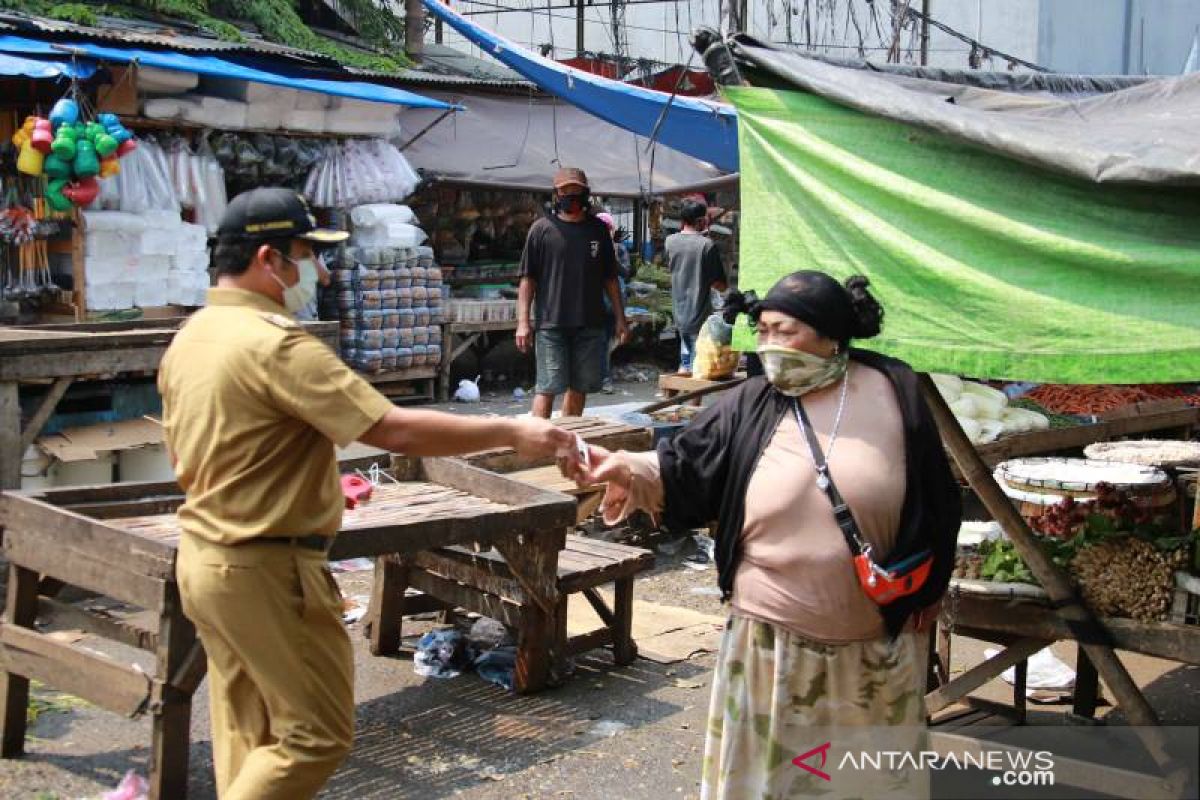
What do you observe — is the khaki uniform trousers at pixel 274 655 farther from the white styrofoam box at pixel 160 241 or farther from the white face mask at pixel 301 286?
the white styrofoam box at pixel 160 241

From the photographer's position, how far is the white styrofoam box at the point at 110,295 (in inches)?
444

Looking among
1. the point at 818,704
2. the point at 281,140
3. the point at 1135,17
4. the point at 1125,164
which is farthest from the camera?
the point at 1135,17

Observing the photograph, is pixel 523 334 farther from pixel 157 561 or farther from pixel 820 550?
pixel 820 550

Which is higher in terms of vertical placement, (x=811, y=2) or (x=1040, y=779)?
(x=811, y=2)

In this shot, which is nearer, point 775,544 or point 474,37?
point 775,544

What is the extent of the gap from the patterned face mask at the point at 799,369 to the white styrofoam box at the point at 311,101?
9.66 meters

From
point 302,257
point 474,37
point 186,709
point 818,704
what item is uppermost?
point 474,37

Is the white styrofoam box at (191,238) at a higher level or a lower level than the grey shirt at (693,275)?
higher

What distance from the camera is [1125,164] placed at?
160 inches

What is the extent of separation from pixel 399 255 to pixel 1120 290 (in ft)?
32.9

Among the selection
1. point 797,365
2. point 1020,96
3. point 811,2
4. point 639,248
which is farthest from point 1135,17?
point 797,365

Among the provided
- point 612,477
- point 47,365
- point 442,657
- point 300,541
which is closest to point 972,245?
point 612,477

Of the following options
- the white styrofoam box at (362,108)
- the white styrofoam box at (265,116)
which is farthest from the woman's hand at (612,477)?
the white styrofoam box at (362,108)

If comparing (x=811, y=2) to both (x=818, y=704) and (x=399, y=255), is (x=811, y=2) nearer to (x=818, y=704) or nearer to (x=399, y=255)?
(x=399, y=255)
